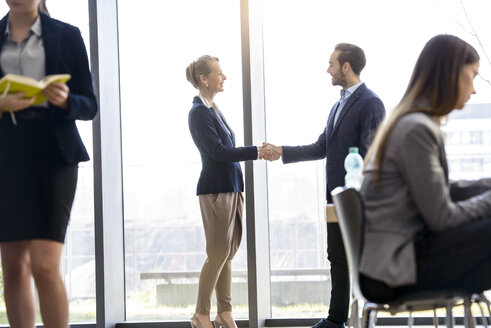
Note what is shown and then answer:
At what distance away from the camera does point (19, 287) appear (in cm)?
239

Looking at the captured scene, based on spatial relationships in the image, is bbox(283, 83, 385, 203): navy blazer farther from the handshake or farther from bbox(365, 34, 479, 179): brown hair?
bbox(365, 34, 479, 179): brown hair

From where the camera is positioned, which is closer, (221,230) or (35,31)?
(35,31)

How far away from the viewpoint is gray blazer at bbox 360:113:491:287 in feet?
6.32

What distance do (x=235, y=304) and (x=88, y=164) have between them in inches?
50.5

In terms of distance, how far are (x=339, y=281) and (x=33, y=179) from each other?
5.97 ft

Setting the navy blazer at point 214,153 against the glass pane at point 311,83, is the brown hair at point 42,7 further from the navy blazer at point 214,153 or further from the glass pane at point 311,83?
the glass pane at point 311,83

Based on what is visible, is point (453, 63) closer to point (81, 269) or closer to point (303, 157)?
point (303, 157)

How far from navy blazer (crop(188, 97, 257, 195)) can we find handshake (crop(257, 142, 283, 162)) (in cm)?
11

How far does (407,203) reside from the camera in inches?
78.0

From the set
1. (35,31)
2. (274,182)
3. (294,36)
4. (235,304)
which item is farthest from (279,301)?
(35,31)

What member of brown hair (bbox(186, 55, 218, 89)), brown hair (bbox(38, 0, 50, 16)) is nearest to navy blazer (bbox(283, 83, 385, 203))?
brown hair (bbox(186, 55, 218, 89))

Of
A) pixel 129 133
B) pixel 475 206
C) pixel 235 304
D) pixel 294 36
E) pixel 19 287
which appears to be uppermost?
pixel 294 36

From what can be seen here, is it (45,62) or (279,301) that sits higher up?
(45,62)

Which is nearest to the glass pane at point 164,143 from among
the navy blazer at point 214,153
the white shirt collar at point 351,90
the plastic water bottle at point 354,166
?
the navy blazer at point 214,153
